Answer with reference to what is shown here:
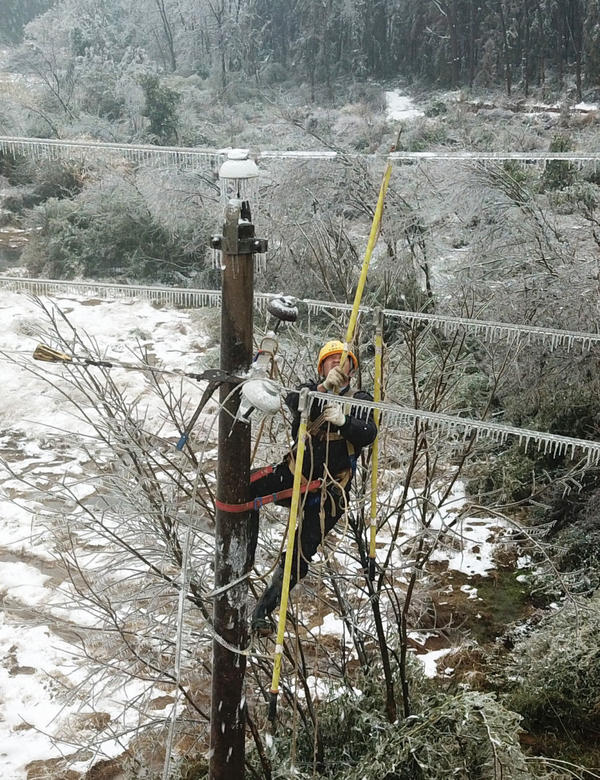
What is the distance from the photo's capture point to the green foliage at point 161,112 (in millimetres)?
20688

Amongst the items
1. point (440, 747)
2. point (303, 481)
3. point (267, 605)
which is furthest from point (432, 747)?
point (303, 481)

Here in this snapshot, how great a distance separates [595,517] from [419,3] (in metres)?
20.2

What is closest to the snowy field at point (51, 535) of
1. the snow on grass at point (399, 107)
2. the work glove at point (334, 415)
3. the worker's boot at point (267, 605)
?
the worker's boot at point (267, 605)

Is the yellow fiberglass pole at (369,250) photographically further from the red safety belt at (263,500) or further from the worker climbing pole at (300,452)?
the red safety belt at (263,500)

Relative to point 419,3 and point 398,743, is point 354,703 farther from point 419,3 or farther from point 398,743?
point 419,3

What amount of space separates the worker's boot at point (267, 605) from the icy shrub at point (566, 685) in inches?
120

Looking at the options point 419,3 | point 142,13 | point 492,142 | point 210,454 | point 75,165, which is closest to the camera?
point 210,454

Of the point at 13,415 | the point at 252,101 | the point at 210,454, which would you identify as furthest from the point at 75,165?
the point at 210,454

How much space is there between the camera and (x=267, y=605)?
419 cm

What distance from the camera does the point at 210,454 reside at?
36.3 feet

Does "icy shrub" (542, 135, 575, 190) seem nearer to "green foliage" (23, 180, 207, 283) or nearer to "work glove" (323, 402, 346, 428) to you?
"green foliage" (23, 180, 207, 283)

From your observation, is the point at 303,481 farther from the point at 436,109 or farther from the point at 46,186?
the point at 436,109

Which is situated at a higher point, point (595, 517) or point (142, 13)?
point (142, 13)

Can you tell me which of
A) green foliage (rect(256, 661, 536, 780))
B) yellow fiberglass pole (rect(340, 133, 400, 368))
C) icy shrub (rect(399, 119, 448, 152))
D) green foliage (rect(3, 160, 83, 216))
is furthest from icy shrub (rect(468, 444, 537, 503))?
green foliage (rect(3, 160, 83, 216))
